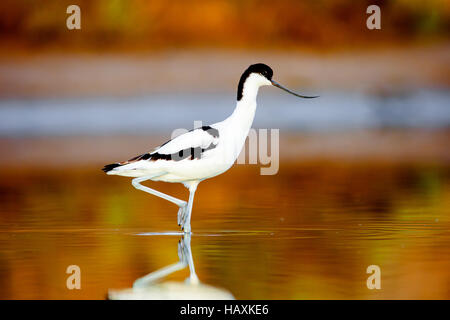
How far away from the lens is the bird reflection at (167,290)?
6215mm

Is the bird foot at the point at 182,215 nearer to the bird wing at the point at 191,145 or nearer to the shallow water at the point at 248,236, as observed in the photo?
the shallow water at the point at 248,236

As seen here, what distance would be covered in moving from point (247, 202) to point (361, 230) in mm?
2569

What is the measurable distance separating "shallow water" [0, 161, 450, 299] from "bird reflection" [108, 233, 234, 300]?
0.07 meters

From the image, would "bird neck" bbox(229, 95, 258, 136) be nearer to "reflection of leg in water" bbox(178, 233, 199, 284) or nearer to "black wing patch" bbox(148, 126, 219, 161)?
"black wing patch" bbox(148, 126, 219, 161)

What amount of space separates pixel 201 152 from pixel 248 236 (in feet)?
2.45

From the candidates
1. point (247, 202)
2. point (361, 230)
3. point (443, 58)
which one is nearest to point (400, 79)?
point (443, 58)

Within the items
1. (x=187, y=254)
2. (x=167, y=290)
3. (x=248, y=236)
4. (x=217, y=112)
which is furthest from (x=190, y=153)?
(x=217, y=112)

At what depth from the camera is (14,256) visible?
7.57 m

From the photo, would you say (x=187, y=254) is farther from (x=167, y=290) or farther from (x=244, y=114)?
(x=244, y=114)

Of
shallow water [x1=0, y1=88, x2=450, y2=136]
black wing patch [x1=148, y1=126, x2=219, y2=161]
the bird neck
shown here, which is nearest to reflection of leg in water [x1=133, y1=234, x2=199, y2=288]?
black wing patch [x1=148, y1=126, x2=219, y2=161]

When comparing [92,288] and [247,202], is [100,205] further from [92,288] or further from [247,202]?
[92,288]

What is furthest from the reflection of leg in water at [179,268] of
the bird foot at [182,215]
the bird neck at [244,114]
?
the bird neck at [244,114]

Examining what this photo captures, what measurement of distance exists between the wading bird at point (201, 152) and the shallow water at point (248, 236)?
1.52 ft

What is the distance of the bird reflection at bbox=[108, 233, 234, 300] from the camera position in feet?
20.4
